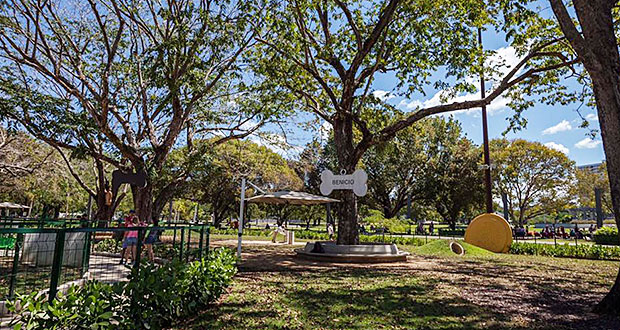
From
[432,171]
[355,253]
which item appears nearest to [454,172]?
[432,171]

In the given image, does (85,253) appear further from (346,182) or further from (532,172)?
(532,172)

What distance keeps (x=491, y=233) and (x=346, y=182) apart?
31.6ft

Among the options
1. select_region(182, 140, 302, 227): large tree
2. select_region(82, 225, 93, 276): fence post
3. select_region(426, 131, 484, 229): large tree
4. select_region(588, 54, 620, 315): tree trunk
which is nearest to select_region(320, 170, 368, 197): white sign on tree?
select_region(588, 54, 620, 315): tree trunk

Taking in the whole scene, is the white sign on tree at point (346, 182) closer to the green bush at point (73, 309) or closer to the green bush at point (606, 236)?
the green bush at point (73, 309)

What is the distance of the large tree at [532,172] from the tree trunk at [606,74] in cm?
3088

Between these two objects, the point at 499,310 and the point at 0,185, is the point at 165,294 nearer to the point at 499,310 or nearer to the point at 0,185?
the point at 499,310

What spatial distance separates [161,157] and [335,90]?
7.31m

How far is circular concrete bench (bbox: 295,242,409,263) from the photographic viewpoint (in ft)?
36.9

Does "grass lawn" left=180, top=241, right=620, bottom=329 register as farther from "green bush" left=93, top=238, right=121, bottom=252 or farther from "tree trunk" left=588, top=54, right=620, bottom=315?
"green bush" left=93, top=238, right=121, bottom=252

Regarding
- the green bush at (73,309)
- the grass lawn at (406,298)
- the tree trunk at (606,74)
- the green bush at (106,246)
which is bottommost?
the grass lawn at (406,298)

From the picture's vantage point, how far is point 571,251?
50.0ft

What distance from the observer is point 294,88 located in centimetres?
1332

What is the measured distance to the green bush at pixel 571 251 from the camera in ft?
47.0

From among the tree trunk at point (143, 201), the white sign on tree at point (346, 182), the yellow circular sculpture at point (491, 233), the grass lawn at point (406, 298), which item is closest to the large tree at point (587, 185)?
the yellow circular sculpture at point (491, 233)
